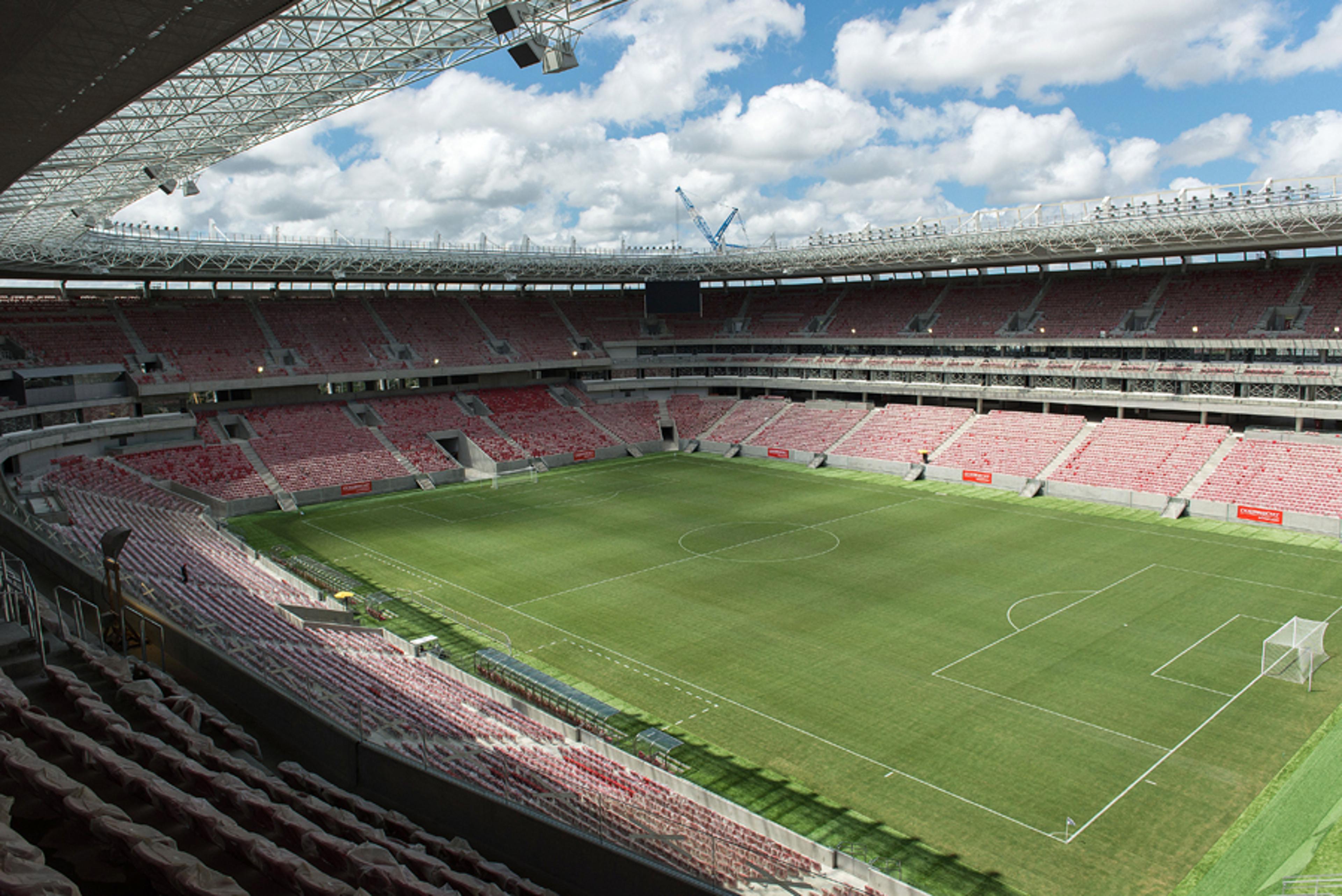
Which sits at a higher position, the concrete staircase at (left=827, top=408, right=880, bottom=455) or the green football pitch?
the concrete staircase at (left=827, top=408, right=880, bottom=455)

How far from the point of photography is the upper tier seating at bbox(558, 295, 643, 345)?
68750mm

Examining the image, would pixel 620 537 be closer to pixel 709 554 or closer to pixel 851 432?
pixel 709 554

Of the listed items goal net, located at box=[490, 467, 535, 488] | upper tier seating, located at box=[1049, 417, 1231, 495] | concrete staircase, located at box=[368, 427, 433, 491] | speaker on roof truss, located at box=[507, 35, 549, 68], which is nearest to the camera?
speaker on roof truss, located at box=[507, 35, 549, 68]

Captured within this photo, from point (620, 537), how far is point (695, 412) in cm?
2738

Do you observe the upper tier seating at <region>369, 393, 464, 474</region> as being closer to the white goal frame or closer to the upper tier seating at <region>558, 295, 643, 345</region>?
the upper tier seating at <region>558, 295, 643, 345</region>

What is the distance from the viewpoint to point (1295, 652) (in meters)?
22.7

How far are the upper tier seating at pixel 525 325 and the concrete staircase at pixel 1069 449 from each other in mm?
34685

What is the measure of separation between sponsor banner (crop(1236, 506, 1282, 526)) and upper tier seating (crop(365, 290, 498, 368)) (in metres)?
44.9

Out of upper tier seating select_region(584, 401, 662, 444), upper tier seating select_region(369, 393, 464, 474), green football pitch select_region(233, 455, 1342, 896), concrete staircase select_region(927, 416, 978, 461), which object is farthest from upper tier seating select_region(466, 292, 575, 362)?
concrete staircase select_region(927, 416, 978, 461)

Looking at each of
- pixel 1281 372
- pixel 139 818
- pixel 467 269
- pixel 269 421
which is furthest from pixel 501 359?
pixel 139 818

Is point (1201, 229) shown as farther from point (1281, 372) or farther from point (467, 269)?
point (467, 269)

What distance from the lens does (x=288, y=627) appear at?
22359 millimetres

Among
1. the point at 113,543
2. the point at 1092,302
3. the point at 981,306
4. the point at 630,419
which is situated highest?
the point at 981,306

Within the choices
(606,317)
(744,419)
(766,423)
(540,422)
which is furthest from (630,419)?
(606,317)
